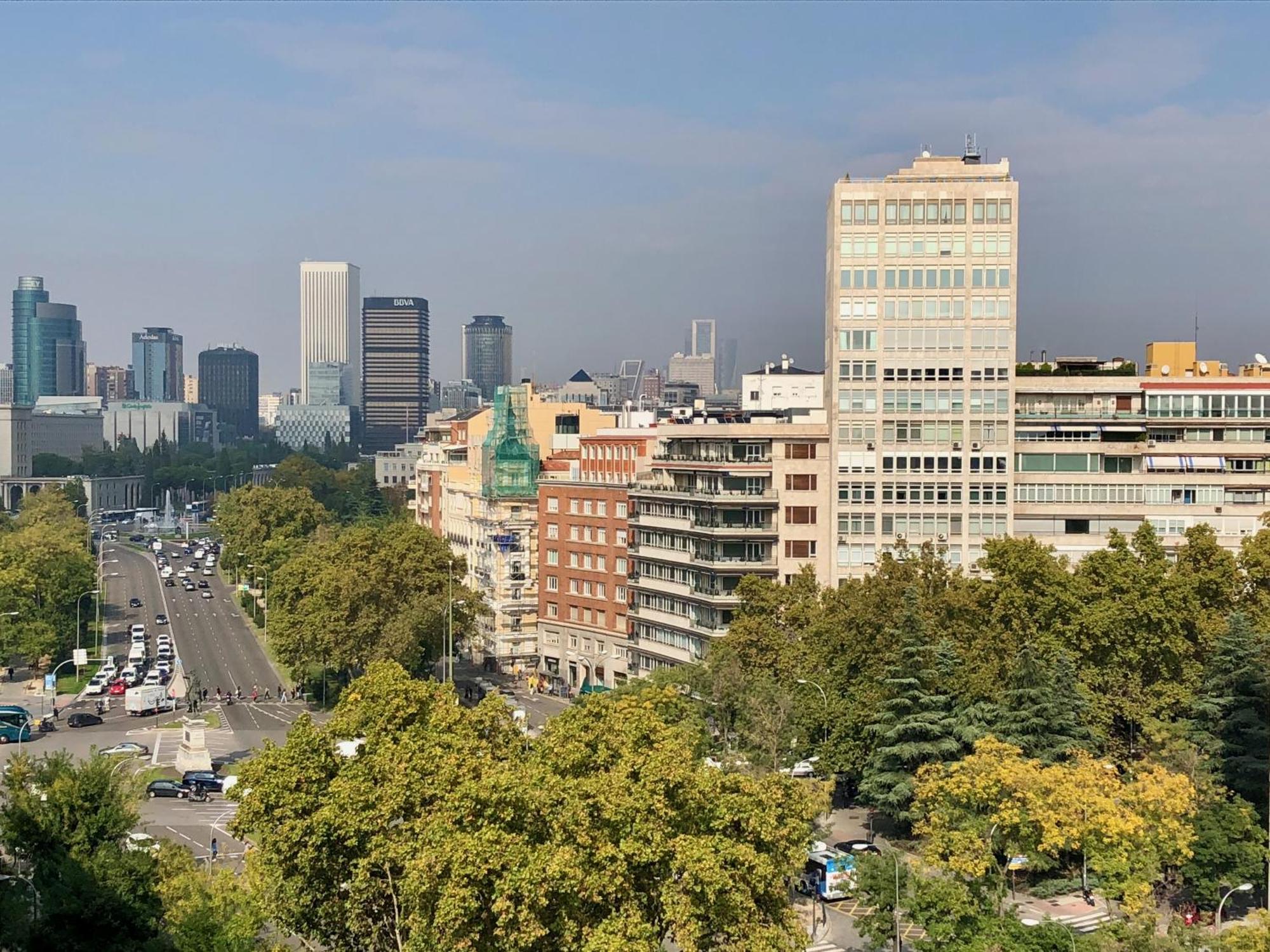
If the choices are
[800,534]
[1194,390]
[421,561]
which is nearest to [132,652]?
[421,561]

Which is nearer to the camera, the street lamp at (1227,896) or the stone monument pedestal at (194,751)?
the street lamp at (1227,896)

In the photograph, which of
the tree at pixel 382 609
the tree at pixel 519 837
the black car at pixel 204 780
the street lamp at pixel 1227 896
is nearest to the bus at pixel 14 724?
the black car at pixel 204 780

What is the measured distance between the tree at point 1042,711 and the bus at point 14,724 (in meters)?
58.6

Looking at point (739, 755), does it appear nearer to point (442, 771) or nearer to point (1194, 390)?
point (442, 771)

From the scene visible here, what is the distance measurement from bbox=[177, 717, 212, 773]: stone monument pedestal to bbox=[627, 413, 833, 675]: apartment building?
29.4m

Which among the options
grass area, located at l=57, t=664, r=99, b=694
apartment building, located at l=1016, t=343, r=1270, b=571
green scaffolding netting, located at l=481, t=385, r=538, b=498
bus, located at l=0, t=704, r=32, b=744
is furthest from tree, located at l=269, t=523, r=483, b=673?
apartment building, located at l=1016, t=343, r=1270, b=571

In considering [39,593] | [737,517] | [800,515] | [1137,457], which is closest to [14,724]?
[39,593]

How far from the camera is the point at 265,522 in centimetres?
17675

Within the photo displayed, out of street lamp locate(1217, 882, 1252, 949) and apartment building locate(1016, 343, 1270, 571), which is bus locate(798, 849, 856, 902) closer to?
street lamp locate(1217, 882, 1252, 949)

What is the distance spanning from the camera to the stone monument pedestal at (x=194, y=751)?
84.7 meters

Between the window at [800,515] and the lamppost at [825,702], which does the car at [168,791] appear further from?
the window at [800,515]

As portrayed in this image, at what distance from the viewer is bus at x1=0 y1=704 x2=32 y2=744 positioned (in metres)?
95.3

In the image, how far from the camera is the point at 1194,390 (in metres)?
92.4

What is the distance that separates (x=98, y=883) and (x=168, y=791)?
36864 millimetres
